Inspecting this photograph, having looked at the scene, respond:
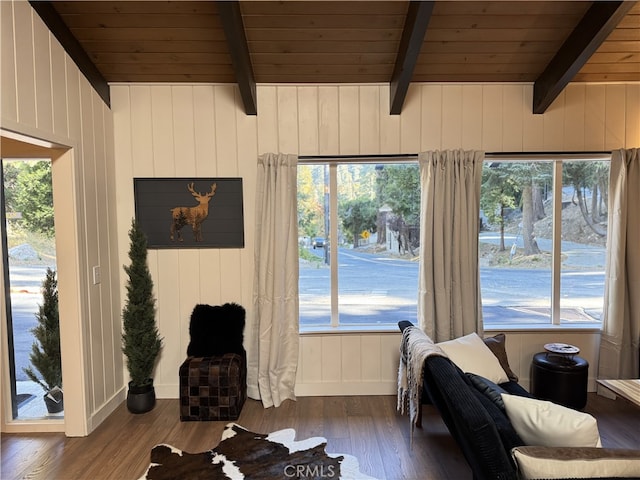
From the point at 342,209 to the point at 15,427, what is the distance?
303cm

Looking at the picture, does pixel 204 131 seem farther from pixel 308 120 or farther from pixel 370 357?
pixel 370 357

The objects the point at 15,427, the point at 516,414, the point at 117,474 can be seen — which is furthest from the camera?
the point at 15,427

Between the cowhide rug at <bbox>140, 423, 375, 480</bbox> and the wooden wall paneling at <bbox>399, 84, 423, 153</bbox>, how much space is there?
2.44 m

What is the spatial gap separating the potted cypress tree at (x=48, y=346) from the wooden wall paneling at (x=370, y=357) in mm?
2456

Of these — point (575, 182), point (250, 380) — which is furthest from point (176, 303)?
point (575, 182)

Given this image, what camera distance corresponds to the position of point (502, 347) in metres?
2.84

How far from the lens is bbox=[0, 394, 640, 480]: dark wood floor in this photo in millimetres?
2297

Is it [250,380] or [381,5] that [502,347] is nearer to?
[250,380]

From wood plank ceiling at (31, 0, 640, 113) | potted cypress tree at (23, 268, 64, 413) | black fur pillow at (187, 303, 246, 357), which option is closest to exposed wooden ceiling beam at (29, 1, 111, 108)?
wood plank ceiling at (31, 0, 640, 113)

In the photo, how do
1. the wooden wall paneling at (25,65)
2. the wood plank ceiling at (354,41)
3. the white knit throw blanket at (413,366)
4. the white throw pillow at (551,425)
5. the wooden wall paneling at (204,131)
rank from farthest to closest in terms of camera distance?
the wooden wall paneling at (204,131)
the wood plank ceiling at (354,41)
the wooden wall paneling at (25,65)
the white knit throw blanket at (413,366)
the white throw pillow at (551,425)

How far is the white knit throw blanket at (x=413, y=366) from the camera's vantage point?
204 cm

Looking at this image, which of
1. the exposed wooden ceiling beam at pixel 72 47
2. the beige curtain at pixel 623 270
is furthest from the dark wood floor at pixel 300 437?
the exposed wooden ceiling beam at pixel 72 47

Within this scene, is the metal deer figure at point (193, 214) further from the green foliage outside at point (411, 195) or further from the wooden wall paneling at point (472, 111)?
the wooden wall paneling at point (472, 111)

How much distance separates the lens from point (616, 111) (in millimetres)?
3166
